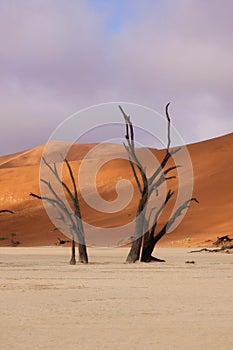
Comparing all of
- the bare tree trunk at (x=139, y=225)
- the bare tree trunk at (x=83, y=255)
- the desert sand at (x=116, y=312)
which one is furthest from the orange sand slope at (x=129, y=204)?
the desert sand at (x=116, y=312)

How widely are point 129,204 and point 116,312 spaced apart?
51757 mm

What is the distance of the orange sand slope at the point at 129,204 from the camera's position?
4756cm

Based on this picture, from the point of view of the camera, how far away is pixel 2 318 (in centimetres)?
955

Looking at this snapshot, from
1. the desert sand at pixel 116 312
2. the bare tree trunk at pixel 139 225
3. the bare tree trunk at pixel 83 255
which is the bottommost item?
the desert sand at pixel 116 312

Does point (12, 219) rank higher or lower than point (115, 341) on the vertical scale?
higher

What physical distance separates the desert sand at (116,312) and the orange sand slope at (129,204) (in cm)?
2561

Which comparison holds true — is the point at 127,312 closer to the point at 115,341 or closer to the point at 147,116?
the point at 115,341

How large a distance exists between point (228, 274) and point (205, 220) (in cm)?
3026

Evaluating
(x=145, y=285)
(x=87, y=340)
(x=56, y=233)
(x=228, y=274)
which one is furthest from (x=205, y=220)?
(x=87, y=340)

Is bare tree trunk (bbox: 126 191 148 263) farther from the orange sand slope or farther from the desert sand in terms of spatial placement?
the orange sand slope

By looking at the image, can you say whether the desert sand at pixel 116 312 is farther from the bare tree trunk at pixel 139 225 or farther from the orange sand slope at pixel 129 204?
the orange sand slope at pixel 129 204

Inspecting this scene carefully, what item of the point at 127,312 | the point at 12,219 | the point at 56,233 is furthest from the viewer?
the point at 12,219

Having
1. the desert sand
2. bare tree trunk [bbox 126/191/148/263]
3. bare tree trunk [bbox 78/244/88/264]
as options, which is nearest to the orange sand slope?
bare tree trunk [bbox 126/191/148/263]

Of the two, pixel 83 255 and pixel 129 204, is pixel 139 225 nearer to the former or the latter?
pixel 83 255
